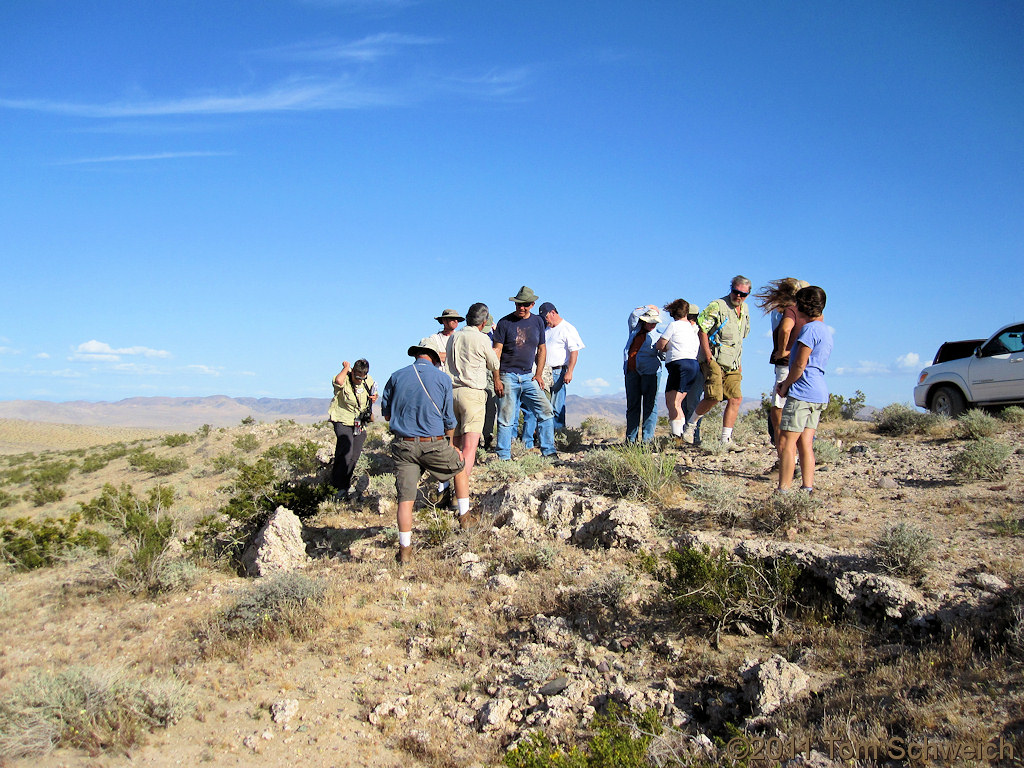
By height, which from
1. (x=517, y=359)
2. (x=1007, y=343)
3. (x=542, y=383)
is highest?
(x=1007, y=343)

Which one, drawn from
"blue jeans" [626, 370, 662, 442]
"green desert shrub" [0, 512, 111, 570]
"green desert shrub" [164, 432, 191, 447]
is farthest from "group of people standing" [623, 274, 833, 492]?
"green desert shrub" [164, 432, 191, 447]

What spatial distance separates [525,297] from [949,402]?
26.2 ft

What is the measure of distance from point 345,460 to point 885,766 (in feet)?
22.2

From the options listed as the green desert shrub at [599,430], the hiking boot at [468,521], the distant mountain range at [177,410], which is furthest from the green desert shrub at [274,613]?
the distant mountain range at [177,410]

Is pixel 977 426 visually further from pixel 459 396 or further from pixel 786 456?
pixel 459 396

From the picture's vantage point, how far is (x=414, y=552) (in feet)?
19.2

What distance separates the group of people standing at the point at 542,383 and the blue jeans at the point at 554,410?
0.9 inches

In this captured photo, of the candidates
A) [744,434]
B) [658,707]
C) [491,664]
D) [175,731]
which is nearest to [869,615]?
[658,707]

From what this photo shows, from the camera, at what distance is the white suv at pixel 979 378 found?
976cm

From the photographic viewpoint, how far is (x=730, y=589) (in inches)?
160

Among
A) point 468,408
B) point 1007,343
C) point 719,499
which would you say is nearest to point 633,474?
point 719,499

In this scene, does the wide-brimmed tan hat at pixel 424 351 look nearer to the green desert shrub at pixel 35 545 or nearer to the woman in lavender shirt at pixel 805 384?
the woman in lavender shirt at pixel 805 384

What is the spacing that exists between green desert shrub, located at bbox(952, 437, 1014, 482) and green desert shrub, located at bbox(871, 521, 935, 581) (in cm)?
260

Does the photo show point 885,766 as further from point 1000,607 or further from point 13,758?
point 13,758
